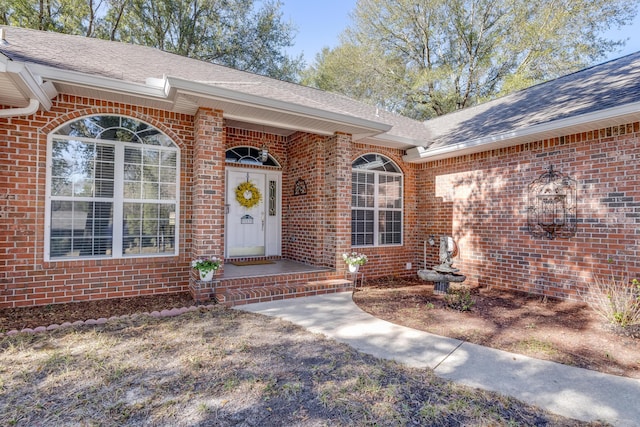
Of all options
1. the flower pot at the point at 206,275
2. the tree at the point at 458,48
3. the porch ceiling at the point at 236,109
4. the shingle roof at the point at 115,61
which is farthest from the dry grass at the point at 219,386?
the tree at the point at 458,48

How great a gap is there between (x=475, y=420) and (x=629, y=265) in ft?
14.4

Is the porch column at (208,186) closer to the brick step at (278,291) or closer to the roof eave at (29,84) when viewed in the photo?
the brick step at (278,291)

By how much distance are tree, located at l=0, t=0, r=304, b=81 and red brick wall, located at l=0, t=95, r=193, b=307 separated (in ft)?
35.0

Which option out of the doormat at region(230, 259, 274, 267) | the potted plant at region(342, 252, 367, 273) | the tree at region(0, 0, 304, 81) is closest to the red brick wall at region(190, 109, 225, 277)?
the doormat at region(230, 259, 274, 267)

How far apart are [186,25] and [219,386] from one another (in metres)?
15.1

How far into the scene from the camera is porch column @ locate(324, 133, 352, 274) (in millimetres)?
6180

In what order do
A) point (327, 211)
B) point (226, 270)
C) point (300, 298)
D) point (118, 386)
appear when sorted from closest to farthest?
point (118, 386) < point (300, 298) < point (226, 270) < point (327, 211)

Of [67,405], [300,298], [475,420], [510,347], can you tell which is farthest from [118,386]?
[510,347]

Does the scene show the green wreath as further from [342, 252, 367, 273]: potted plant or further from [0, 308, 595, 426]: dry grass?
[0, 308, 595, 426]: dry grass

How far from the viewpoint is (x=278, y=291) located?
206 inches

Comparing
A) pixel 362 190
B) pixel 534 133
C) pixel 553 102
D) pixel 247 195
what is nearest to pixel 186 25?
pixel 247 195

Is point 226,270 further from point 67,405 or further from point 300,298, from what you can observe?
point 67,405

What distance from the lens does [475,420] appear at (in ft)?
7.16

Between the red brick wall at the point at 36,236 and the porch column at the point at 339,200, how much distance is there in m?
3.38
